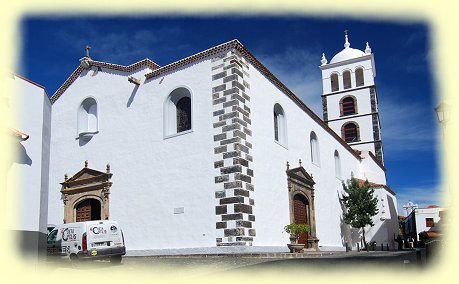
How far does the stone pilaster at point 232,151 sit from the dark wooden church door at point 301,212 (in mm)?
4521

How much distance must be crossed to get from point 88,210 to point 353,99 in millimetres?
26117

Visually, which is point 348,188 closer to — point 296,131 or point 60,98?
point 296,131

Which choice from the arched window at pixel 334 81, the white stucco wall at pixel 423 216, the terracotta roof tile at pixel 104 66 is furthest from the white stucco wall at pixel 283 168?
the white stucco wall at pixel 423 216

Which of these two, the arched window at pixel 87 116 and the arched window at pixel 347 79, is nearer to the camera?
the arched window at pixel 87 116

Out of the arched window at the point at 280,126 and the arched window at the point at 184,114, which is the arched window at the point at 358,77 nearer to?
the arched window at the point at 280,126

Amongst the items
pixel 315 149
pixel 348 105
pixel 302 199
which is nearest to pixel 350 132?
pixel 348 105

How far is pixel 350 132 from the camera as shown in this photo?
38.3 meters

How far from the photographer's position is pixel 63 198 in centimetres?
1964

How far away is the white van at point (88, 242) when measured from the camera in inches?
537

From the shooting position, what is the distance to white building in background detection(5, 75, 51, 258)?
967 cm

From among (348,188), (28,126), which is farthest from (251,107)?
(348,188)

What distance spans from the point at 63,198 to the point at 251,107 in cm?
897

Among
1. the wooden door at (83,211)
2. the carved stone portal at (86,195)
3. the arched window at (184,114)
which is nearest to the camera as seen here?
the arched window at (184,114)

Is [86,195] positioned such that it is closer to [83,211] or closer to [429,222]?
[83,211]
